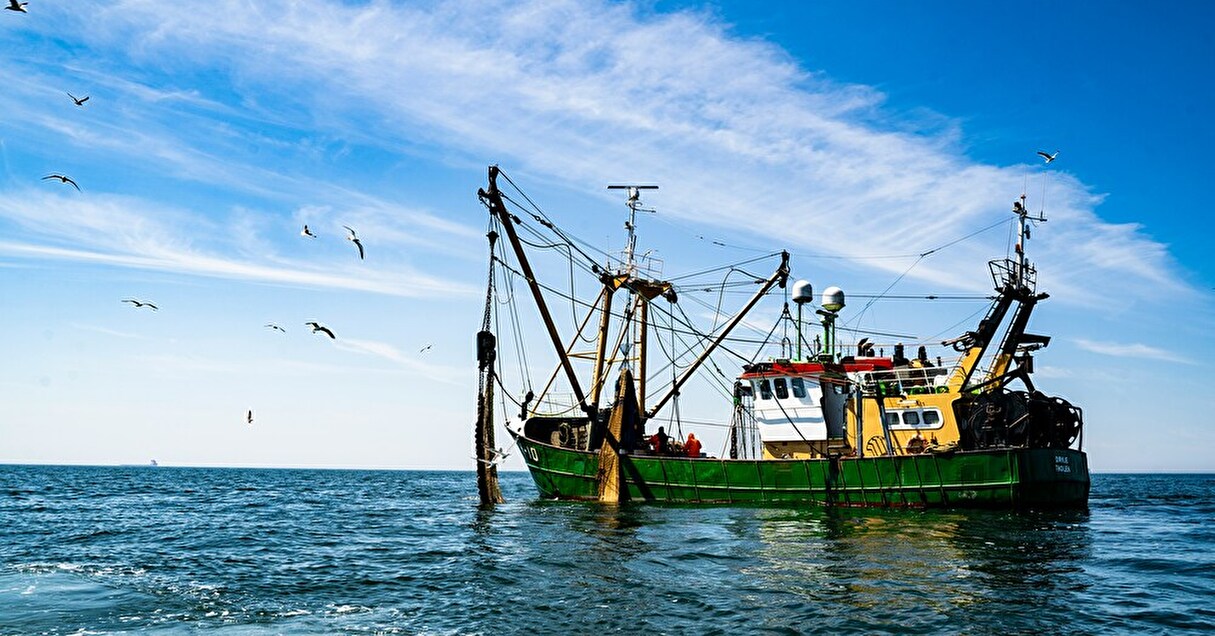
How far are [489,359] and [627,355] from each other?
8559 mm

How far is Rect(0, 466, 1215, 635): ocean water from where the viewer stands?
12.7 meters

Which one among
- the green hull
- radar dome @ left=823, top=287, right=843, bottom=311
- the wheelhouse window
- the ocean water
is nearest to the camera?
the ocean water

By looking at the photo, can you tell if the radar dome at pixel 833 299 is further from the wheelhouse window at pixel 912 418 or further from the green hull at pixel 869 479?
the green hull at pixel 869 479

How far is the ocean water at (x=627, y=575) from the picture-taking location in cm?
1270

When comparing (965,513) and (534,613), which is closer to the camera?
(534,613)

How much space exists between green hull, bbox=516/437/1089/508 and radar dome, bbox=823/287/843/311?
313 inches

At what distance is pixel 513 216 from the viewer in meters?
31.2

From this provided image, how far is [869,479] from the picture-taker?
2969 centimetres

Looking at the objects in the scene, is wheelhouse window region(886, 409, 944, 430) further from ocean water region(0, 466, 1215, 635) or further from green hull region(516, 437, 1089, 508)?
ocean water region(0, 466, 1215, 635)

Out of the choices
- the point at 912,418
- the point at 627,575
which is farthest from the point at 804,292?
the point at 627,575

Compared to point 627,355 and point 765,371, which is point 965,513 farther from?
point 627,355

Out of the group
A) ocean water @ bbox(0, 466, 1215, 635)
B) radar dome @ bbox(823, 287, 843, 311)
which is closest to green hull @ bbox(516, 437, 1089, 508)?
ocean water @ bbox(0, 466, 1215, 635)

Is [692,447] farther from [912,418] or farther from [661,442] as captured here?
[912,418]

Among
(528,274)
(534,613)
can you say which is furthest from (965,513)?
(534,613)
